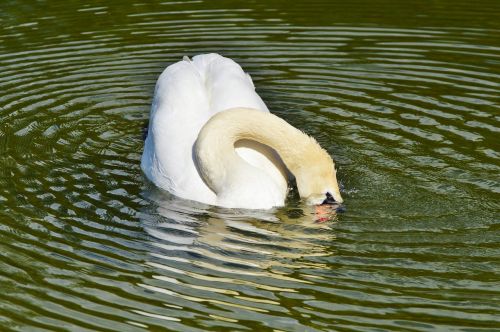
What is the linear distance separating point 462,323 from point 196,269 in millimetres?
1972

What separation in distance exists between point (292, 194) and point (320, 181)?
19.3 inches

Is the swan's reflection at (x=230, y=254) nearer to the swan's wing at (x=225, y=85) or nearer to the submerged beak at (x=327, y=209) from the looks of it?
the submerged beak at (x=327, y=209)

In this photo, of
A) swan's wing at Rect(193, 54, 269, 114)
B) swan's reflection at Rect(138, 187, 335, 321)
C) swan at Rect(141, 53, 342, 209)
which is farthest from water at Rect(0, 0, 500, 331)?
swan's wing at Rect(193, 54, 269, 114)

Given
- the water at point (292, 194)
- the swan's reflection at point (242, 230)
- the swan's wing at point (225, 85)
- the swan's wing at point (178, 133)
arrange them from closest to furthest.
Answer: the water at point (292, 194)
the swan's reflection at point (242, 230)
the swan's wing at point (178, 133)
the swan's wing at point (225, 85)

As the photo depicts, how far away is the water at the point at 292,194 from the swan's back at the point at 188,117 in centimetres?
20

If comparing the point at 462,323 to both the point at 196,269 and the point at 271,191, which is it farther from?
the point at 271,191

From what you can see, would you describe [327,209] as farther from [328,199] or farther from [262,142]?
[262,142]

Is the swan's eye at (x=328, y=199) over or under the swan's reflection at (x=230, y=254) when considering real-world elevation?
over

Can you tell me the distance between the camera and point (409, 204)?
8.99 meters

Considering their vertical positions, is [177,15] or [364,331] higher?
[177,15]

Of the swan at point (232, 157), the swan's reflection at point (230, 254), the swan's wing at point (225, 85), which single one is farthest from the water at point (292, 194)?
the swan's wing at point (225, 85)

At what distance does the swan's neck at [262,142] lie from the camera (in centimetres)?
927

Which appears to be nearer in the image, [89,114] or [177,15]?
[89,114]

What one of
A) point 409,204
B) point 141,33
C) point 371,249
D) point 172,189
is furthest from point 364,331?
point 141,33
